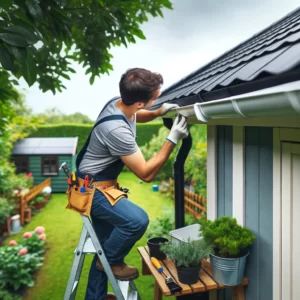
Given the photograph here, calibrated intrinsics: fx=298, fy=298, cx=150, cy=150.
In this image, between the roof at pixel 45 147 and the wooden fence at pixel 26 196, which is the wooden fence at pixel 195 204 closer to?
the wooden fence at pixel 26 196

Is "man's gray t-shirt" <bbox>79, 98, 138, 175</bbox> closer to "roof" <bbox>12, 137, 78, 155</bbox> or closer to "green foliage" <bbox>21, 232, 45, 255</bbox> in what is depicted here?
"green foliage" <bbox>21, 232, 45, 255</bbox>

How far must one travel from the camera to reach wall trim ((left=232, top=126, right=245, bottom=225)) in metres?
1.94

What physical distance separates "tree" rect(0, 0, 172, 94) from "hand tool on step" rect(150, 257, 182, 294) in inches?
55.5

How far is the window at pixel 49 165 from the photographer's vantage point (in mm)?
10891

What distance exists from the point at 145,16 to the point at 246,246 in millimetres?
2835

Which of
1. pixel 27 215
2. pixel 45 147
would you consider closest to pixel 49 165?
pixel 45 147

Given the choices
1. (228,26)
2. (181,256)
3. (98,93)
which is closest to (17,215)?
(181,256)

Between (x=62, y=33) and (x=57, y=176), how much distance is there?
30.3ft

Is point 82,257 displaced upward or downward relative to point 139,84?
downward

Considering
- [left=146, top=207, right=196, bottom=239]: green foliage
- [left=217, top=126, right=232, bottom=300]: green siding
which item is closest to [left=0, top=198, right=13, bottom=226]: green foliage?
[left=146, top=207, right=196, bottom=239]: green foliage

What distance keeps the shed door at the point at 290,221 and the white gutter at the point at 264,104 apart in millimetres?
480

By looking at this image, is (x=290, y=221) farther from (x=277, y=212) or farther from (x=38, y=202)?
(x=38, y=202)

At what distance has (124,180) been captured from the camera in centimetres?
1203

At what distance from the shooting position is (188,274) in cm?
184
